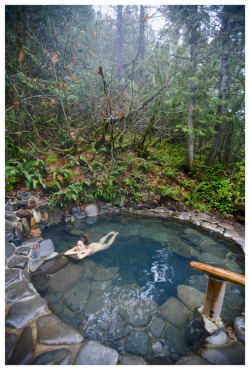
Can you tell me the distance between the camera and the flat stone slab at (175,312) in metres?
2.97

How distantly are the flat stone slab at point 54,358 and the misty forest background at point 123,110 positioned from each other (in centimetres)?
467

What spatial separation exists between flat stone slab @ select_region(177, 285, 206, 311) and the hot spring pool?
2 centimetres

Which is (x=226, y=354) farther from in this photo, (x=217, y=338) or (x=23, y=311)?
(x=23, y=311)

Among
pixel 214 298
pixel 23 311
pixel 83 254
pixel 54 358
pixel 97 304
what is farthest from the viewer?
pixel 83 254

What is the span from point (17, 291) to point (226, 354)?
3565mm

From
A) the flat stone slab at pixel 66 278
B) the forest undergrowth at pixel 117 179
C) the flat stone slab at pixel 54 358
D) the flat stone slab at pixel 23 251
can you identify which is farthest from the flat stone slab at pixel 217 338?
the forest undergrowth at pixel 117 179

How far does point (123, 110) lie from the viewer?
7203mm

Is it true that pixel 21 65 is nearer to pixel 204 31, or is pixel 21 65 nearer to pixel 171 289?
pixel 204 31

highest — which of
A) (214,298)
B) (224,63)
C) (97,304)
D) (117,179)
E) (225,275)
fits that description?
(224,63)

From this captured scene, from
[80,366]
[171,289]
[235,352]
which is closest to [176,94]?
[171,289]

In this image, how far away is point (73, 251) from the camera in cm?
445

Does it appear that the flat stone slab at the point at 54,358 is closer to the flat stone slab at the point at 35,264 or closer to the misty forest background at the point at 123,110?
the flat stone slab at the point at 35,264

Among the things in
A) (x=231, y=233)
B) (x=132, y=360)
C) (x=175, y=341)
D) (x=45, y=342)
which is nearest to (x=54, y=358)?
(x=45, y=342)

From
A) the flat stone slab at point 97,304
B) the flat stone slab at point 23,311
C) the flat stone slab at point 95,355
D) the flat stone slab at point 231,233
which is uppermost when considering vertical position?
the flat stone slab at point 231,233
